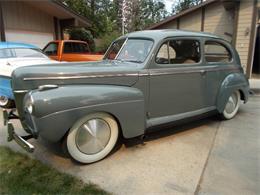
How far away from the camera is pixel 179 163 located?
3.39 metres

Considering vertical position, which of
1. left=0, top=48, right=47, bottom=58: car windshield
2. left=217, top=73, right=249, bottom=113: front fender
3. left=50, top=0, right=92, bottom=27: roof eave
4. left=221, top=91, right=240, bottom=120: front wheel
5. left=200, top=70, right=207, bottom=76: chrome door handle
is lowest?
left=221, top=91, right=240, bottom=120: front wheel

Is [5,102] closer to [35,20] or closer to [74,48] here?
Result: [74,48]

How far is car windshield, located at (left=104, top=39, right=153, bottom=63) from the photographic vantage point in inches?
152

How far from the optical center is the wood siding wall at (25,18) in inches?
430

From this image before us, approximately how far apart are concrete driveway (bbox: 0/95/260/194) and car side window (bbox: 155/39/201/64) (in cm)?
135

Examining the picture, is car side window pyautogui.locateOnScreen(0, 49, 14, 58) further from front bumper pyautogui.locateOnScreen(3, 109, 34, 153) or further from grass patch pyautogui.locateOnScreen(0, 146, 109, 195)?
grass patch pyautogui.locateOnScreen(0, 146, 109, 195)

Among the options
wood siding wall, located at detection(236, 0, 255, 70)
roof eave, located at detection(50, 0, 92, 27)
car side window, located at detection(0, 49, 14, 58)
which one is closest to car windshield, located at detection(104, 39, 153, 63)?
car side window, located at detection(0, 49, 14, 58)

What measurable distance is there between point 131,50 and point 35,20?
10253 mm

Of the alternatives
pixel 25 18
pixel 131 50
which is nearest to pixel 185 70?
pixel 131 50

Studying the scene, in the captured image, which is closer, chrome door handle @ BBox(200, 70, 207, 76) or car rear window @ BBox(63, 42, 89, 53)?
chrome door handle @ BBox(200, 70, 207, 76)

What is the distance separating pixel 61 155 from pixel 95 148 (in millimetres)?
615

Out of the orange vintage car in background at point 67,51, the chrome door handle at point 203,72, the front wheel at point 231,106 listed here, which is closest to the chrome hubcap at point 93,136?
the chrome door handle at point 203,72

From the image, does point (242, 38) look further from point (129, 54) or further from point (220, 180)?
point (220, 180)

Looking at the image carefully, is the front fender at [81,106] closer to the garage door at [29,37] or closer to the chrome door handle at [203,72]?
the chrome door handle at [203,72]
